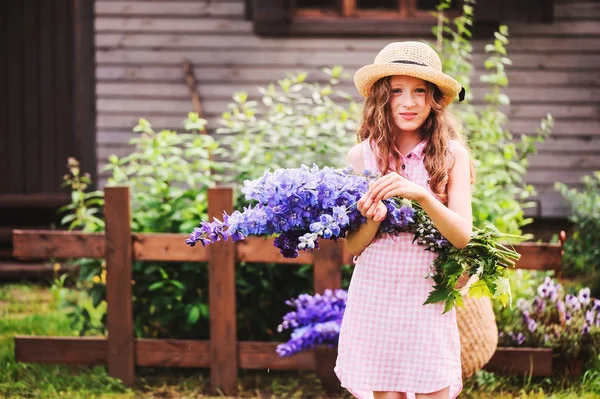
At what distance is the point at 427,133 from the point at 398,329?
0.68m

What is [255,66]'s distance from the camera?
7.78 metres

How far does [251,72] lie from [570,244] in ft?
10.7

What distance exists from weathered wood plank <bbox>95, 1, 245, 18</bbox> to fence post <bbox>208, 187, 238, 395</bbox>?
376 centimetres

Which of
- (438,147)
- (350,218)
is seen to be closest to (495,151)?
(438,147)

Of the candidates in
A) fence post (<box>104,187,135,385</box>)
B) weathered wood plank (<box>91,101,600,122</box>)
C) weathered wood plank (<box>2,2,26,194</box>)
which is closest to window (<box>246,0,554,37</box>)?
weathered wood plank (<box>91,101,600,122</box>)

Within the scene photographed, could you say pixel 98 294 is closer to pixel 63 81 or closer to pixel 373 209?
pixel 373 209

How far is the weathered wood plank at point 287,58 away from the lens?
7.75 m

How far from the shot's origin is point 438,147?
280cm

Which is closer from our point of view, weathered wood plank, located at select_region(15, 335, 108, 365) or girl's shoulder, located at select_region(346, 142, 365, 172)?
girl's shoulder, located at select_region(346, 142, 365, 172)

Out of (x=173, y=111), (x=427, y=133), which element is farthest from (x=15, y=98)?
(x=427, y=133)

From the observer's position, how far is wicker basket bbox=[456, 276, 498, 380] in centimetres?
375

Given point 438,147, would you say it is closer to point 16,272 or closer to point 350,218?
point 350,218

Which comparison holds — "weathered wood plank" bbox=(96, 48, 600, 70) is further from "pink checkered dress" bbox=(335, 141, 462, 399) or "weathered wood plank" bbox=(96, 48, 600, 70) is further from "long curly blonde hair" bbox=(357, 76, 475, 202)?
"pink checkered dress" bbox=(335, 141, 462, 399)

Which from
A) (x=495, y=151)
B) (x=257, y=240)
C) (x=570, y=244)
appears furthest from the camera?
(x=570, y=244)
